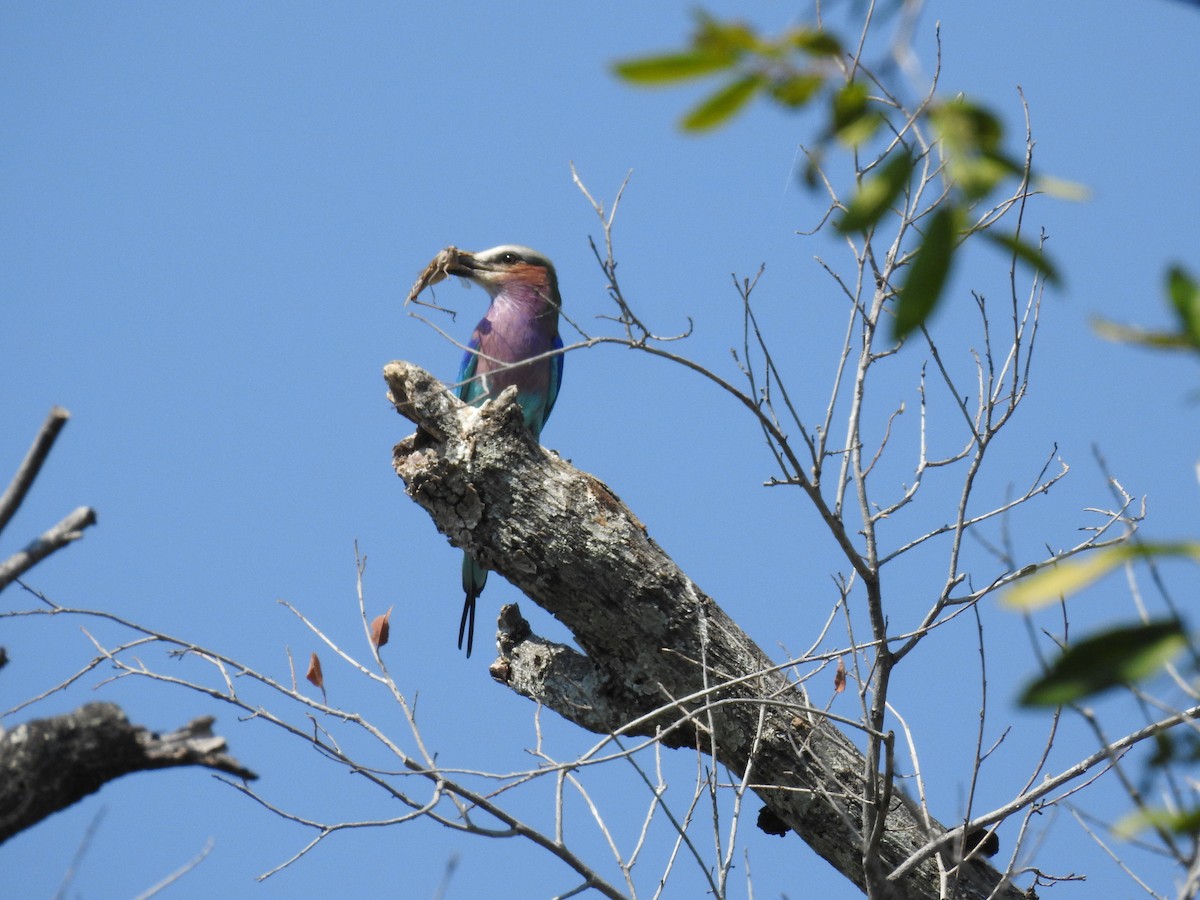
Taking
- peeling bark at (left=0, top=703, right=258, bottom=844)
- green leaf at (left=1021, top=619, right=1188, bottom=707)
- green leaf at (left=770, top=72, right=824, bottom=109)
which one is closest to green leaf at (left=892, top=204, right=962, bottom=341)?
green leaf at (left=770, top=72, right=824, bottom=109)

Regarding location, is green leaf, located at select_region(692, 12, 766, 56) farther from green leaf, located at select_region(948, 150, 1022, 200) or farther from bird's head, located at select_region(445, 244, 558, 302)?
bird's head, located at select_region(445, 244, 558, 302)

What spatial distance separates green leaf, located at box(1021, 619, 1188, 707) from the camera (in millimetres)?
838

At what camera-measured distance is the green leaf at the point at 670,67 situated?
2.95ft

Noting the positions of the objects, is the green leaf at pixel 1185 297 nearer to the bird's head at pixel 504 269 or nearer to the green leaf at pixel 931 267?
the green leaf at pixel 931 267

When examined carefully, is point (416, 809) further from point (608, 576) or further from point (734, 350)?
point (734, 350)

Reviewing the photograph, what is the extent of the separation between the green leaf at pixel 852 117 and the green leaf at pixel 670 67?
0.19 m

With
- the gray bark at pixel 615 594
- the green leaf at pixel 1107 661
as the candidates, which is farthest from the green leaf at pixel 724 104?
the gray bark at pixel 615 594

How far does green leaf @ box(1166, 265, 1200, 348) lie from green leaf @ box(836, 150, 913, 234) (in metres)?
0.22

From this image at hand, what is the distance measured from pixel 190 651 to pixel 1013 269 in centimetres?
246

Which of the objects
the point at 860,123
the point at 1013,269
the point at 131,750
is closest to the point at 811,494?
the point at 1013,269

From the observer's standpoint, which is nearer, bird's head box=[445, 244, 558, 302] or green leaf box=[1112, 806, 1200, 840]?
green leaf box=[1112, 806, 1200, 840]

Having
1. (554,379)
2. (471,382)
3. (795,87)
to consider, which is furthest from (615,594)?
(795,87)

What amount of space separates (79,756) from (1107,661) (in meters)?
2.06

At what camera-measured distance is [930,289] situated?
890 mm
